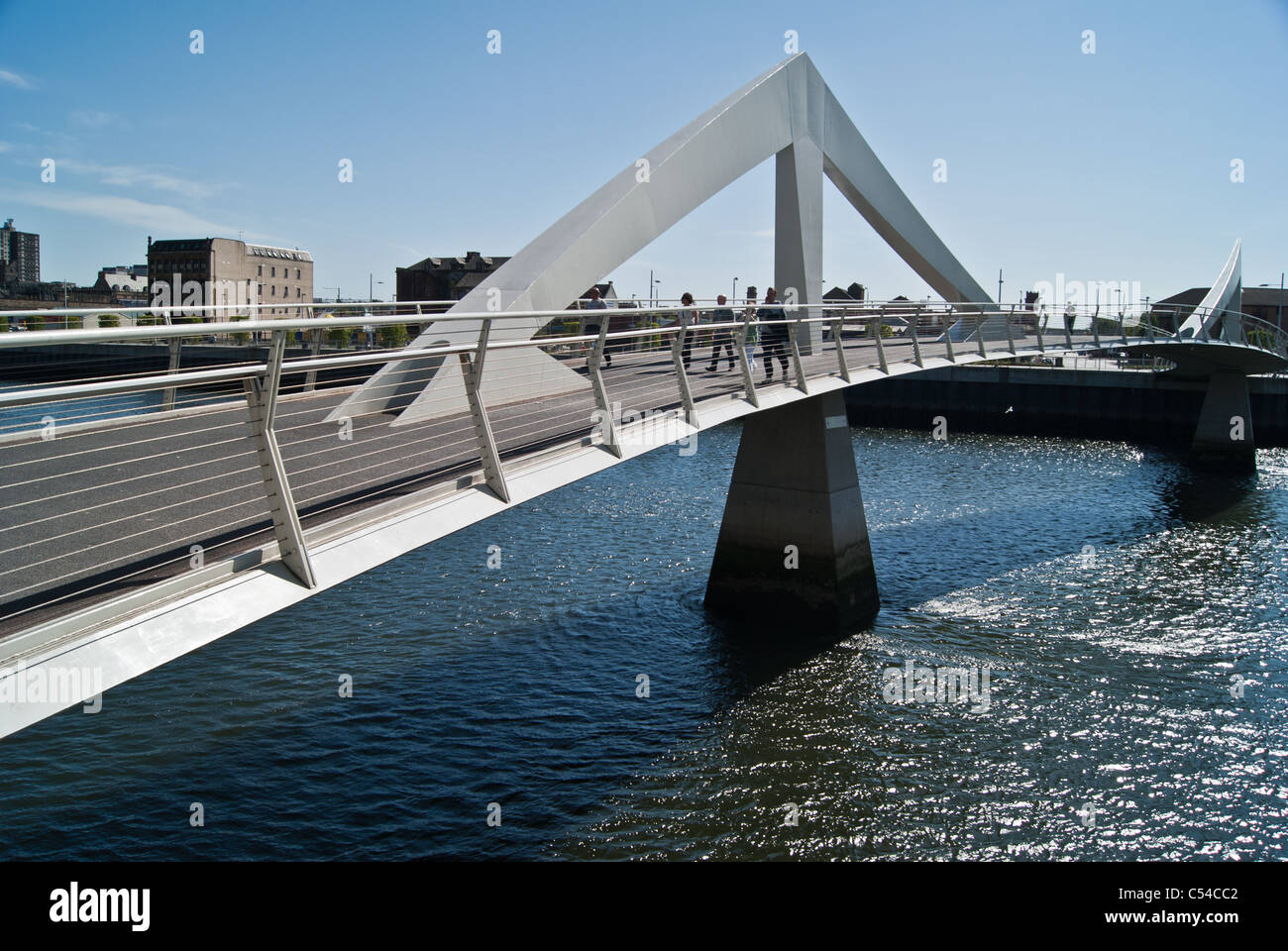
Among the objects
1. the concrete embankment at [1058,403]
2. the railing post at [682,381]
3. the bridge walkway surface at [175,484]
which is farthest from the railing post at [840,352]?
the concrete embankment at [1058,403]

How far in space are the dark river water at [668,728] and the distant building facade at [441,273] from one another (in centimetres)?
8398

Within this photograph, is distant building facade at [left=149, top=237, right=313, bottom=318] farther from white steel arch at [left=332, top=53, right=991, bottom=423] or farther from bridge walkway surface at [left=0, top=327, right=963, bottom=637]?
bridge walkway surface at [left=0, top=327, right=963, bottom=637]

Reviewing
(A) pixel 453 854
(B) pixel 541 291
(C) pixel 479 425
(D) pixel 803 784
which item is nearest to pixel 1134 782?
(D) pixel 803 784

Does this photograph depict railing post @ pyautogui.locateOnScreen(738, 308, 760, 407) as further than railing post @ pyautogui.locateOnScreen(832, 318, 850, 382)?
No

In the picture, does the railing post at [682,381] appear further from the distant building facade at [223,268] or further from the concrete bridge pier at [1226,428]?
the distant building facade at [223,268]

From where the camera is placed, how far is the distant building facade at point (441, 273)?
98750 mm

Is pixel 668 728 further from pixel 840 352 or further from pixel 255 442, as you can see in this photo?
pixel 255 442

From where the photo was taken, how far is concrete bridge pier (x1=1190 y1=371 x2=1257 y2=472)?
1348 inches

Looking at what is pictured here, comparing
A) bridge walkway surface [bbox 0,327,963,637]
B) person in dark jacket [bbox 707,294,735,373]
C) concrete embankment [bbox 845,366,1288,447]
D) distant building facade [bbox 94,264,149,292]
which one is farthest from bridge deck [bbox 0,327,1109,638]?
distant building facade [bbox 94,264,149,292]

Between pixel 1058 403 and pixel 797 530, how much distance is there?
3205 centimetres

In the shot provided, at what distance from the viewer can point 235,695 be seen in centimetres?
1107

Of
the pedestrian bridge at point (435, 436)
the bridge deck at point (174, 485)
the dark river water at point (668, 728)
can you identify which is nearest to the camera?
the pedestrian bridge at point (435, 436)

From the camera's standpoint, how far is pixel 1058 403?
43.8m

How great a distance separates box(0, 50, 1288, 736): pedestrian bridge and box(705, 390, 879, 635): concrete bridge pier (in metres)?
0.04
